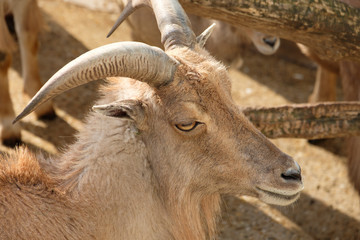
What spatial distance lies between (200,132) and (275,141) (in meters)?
4.11

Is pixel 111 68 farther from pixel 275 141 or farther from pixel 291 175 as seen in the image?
pixel 275 141

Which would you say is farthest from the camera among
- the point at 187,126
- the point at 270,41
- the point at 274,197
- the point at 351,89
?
the point at 270,41

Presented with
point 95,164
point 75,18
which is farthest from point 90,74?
point 75,18

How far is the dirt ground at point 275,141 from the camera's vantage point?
19.4 ft

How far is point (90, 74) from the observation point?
303 cm

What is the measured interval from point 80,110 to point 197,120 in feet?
14.4

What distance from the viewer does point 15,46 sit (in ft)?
22.5

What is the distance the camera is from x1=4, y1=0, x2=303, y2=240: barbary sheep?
3.37 m

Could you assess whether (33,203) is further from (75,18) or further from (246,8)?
(75,18)

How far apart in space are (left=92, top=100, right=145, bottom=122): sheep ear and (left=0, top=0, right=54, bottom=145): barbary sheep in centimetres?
365

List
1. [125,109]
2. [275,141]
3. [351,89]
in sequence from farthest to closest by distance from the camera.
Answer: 1. [275,141]
2. [351,89]
3. [125,109]

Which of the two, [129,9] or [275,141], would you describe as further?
[275,141]

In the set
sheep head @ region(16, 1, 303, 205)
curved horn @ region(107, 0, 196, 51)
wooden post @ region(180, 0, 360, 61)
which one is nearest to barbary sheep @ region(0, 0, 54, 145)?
wooden post @ region(180, 0, 360, 61)

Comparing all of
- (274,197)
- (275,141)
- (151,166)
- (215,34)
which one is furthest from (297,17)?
(275,141)
